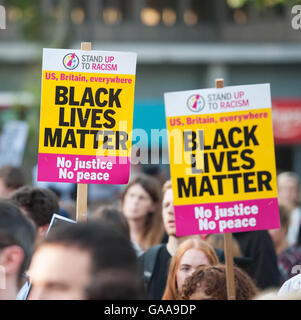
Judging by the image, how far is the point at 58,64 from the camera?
13.7 feet

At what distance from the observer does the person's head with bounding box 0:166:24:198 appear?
239 inches

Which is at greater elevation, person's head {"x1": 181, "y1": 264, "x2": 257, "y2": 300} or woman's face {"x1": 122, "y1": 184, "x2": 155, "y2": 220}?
woman's face {"x1": 122, "y1": 184, "x2": 155, "y2": 220}

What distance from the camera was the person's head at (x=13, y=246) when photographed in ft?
8.42

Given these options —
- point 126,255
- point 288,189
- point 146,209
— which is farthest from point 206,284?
point 288,189

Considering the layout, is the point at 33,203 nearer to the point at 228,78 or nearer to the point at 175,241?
the point at 175,241

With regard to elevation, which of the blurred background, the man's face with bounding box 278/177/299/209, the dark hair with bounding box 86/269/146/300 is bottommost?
the dark hair with bounding box 86/269/146/300

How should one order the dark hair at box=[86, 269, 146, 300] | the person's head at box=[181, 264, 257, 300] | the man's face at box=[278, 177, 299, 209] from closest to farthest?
the dark hair at box=[86, 269, 146, 300] < the person's head at box=[181, 264, 257, 300] < the man's face at box=[278, 177, 299, 209]

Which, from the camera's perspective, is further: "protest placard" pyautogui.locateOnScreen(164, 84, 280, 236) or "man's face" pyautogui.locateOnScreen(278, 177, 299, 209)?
"man's face" pyautogui.locateOnScreen(278, 177, 299, 209)

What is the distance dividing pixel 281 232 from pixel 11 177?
2.42 meters

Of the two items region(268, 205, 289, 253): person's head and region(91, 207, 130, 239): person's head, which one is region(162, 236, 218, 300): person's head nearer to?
region(91, 207, 130, 239): person's head

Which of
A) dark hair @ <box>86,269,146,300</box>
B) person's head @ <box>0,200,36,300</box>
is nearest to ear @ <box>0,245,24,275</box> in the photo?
person's head @ <box>0,200,36,300</box>

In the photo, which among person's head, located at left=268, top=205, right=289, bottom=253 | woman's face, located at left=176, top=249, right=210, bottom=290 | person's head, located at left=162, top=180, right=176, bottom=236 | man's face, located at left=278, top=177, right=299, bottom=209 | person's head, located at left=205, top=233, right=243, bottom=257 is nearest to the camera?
woman's face, located at left=176, top=249, right=210, bottom=290
